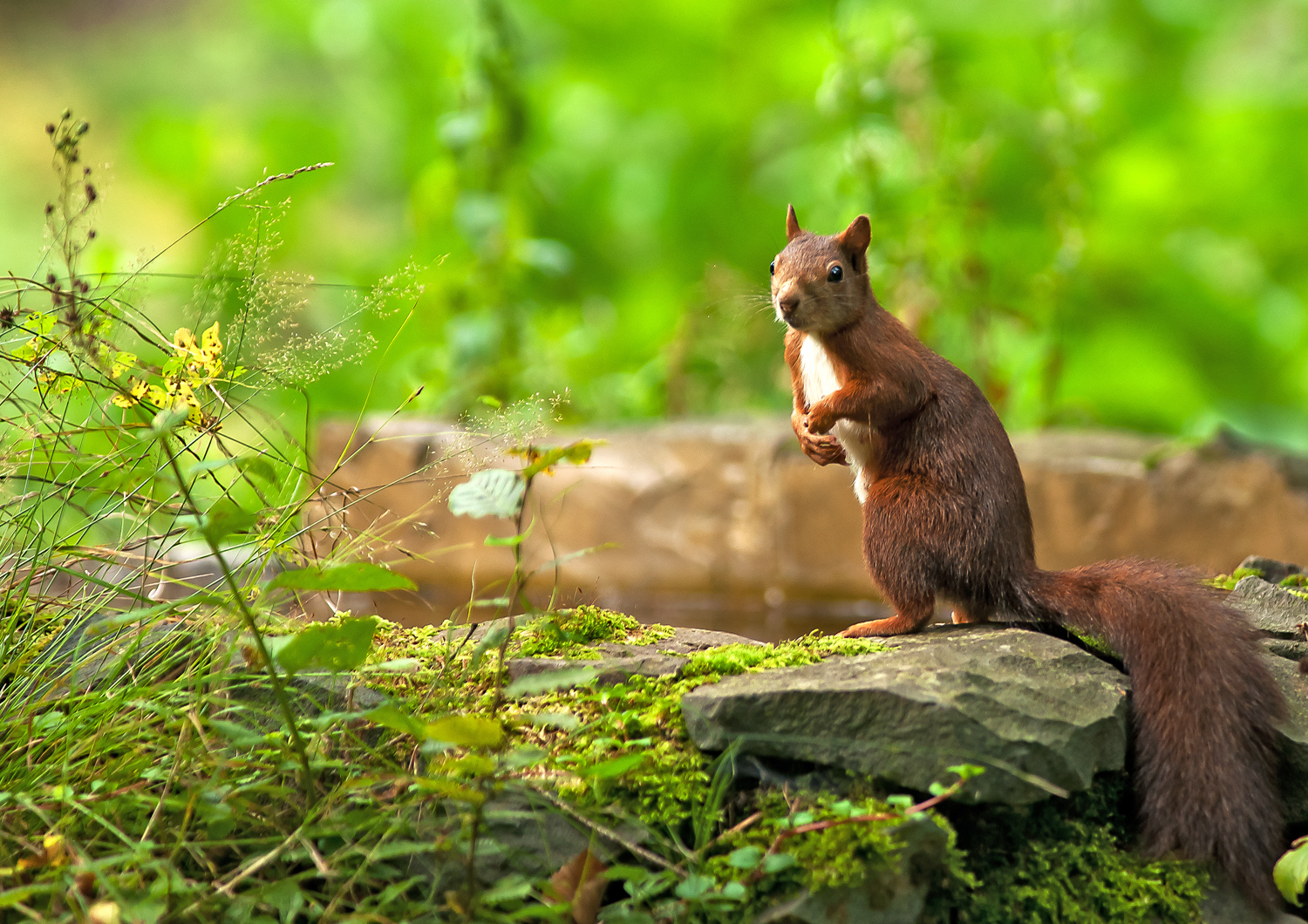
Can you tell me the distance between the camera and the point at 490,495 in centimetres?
112

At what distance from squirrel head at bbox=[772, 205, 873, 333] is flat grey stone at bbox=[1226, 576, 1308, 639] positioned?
0.73 meters

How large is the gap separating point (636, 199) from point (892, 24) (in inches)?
58.1

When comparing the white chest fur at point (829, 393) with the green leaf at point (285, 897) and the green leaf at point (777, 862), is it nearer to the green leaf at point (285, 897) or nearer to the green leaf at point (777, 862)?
the green leaf at point (777, 862)

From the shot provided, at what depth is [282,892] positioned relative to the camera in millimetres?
1043

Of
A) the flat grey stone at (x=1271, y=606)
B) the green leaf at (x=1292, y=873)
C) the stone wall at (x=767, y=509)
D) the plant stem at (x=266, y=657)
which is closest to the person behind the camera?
the plant stem at (x=266, y=657)

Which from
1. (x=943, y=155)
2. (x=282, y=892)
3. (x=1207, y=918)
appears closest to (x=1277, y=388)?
(x=943, y=155)

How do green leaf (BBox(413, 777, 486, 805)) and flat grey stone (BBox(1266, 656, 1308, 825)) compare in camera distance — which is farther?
flat grey stone (BBox(1266, 656, 1308, 825))

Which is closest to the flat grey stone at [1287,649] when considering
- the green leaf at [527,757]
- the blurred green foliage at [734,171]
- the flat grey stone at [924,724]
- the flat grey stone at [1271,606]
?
the flat grey stone at [1271,606]

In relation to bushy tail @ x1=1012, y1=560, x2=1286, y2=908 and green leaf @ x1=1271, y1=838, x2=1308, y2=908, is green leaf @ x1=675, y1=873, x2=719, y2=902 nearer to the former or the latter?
bushy tail @ x1=1012, y1=560, x2=1286, y2=908

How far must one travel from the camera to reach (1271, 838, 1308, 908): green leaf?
122 cm

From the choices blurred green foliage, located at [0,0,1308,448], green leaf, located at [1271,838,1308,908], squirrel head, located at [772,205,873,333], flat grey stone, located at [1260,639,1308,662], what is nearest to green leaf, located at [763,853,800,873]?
green leaf, located at [1271,838,1308,908]

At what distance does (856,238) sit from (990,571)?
542 mm

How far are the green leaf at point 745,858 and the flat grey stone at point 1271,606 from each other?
96 cm

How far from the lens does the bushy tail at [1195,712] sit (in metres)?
1.28
